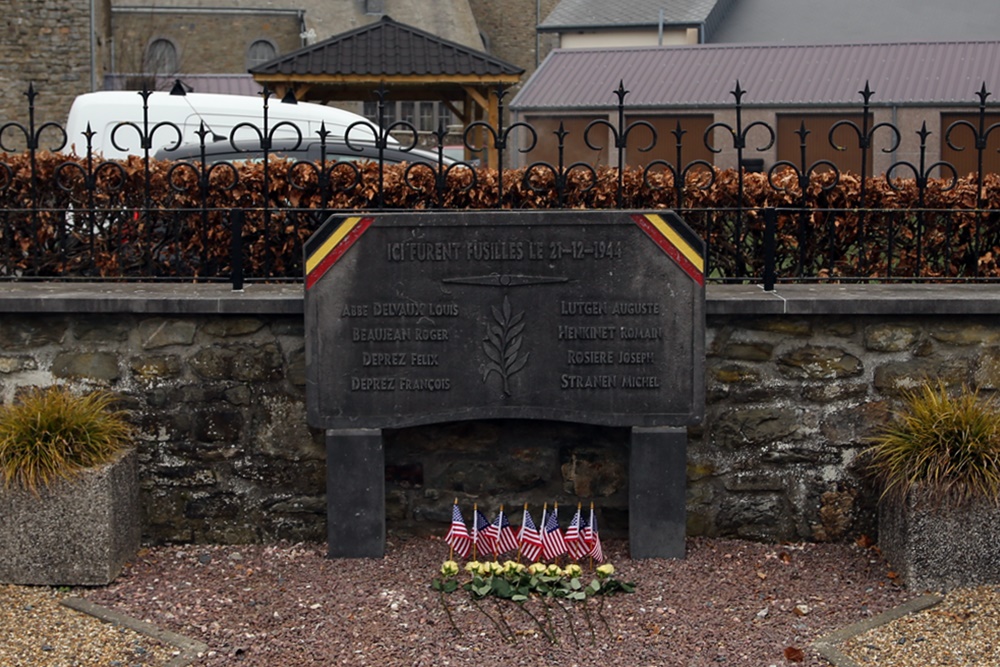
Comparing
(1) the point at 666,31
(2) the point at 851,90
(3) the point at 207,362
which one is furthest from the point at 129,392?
(1) the point at 666,31

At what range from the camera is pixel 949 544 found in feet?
16.6

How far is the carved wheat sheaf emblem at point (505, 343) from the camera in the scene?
17.9 feet

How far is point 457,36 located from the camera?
4378 cm

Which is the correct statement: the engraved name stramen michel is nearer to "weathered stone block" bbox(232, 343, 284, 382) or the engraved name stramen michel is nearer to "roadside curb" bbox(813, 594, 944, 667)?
"weathered stone block" bbox(232, 343, 284, 382)

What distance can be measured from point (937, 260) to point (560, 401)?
225 centimetres

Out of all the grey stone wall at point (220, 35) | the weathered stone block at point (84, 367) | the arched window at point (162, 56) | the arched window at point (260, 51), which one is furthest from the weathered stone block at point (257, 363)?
the arched window at point (260, 51)

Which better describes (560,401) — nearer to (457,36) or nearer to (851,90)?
(851,90)

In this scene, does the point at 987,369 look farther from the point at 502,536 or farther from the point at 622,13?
the point at 622,13

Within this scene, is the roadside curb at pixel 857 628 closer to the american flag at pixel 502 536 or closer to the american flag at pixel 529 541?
the american flag at pixel 529 541

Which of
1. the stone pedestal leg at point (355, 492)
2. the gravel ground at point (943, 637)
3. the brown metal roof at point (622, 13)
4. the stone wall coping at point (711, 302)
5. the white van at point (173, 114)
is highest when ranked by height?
the brown metal roof at point (622, 13)

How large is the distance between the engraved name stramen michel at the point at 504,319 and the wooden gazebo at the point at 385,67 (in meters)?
13.7

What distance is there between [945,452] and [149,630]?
10.1 feet

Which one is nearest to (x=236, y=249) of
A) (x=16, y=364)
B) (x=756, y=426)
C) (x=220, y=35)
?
(x=16, y=364)

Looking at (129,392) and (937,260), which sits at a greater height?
(937,260)
